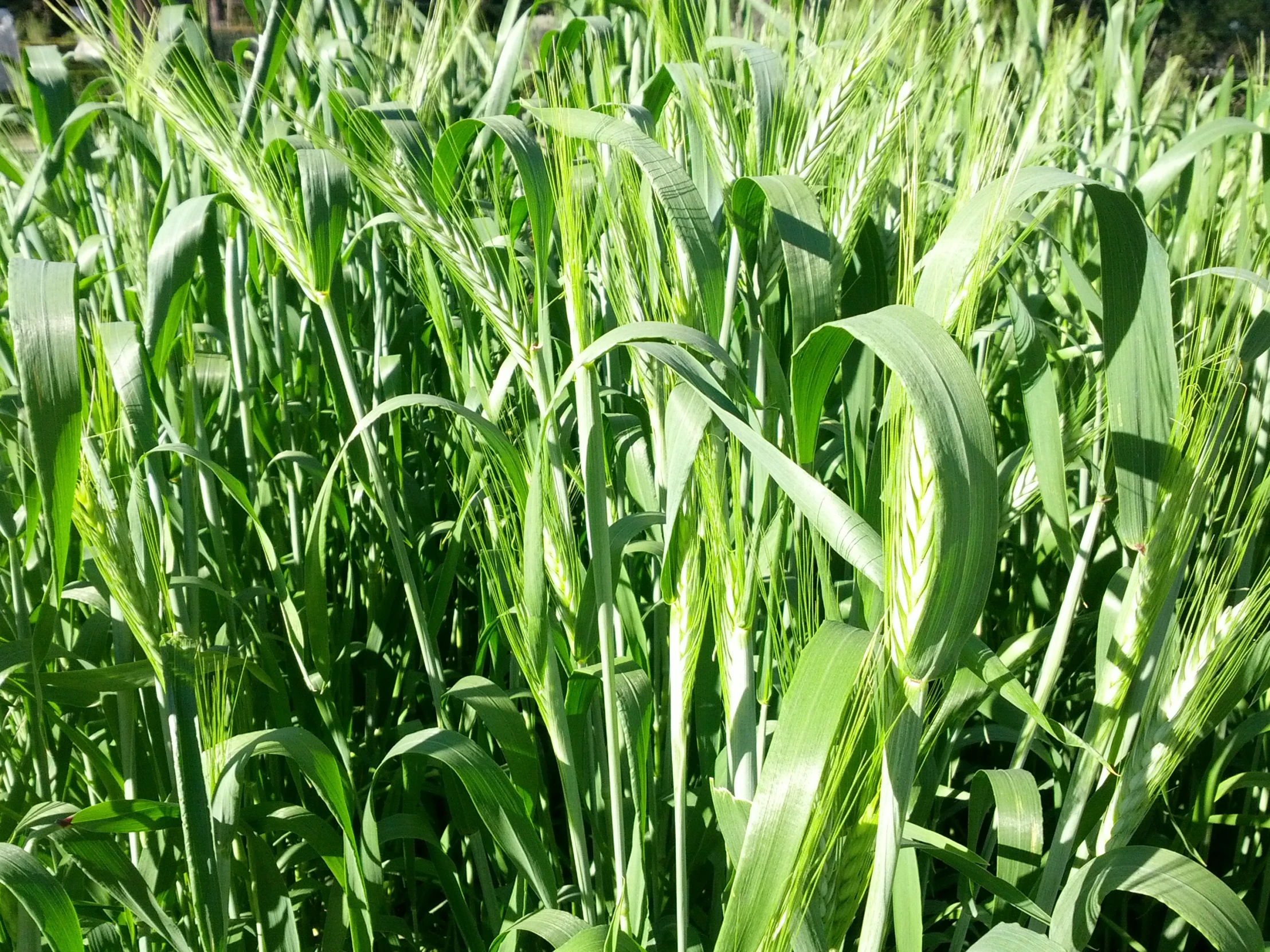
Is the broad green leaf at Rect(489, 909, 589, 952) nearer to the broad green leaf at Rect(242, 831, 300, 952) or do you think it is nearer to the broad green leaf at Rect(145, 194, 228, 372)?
the broad green leaf at Rect(242, 831, 300, 952)

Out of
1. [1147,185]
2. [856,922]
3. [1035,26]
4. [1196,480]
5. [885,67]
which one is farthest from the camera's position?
[1035,26]

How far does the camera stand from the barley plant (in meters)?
0.71

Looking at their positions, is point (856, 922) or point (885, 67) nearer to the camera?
point (856, 922)

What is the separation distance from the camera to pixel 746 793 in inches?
33.3

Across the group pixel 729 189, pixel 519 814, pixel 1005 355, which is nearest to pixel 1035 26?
pixel 1005 355

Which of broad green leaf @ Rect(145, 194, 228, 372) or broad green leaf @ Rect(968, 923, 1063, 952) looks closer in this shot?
broad green leaf @ Rect(968, 923, 1063, 952)

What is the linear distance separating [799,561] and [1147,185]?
0.83m

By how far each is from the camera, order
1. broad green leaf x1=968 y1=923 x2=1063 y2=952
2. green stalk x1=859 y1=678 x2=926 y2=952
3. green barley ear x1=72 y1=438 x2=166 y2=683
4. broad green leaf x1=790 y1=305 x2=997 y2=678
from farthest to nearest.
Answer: green barley ear x1=72 y1=438 x2=166 y2=683
broad green leaf x1=968 y1=923 x2=1063 y2=952
green stalk x1=859 y1=678 x2=926 y2=952
broad green leaf x1=790 y1=305 x2=997 y2=678

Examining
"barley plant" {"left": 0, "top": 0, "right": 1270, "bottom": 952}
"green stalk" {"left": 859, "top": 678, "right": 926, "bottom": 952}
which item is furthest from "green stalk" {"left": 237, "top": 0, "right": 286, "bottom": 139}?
"green stalk" {"left": 859, "top": 678, "right": 926, "bottom": 952}

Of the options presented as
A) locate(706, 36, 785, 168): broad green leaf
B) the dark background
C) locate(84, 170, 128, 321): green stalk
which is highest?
the dark background

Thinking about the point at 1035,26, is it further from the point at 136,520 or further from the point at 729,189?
the point at 136,520

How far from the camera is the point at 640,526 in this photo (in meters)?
0.96

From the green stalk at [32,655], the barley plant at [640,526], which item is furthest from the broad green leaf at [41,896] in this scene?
the green stalk at [32,655]

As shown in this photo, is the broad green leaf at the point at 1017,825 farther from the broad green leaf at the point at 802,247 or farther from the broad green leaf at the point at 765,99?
the broad green leaf at the point at 765,99
